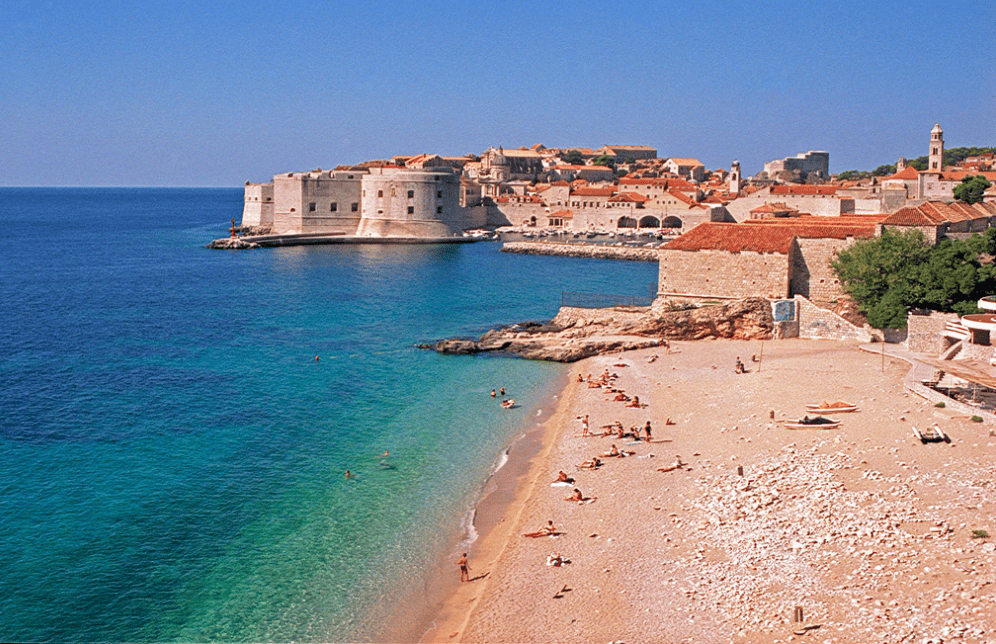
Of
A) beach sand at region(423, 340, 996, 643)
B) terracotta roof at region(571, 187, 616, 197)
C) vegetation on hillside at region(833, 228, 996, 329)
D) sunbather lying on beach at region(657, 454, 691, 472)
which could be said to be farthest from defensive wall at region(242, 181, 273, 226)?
sunbather lying on beach at region(657, 454, 691, 472)

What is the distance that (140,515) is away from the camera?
14750 millimetres

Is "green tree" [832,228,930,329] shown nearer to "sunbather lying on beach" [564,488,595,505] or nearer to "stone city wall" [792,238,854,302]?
"stone city wall" [792,238,854,302]

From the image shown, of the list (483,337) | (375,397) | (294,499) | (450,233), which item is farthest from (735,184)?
(294,499)

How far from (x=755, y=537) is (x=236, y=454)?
10489 millimetres

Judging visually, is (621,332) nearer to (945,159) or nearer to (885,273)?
(885,273)

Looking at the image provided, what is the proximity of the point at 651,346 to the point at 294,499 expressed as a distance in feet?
45.8

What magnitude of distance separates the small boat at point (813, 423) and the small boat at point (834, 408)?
0.31m

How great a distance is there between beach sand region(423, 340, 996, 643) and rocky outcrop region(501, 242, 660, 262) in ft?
137

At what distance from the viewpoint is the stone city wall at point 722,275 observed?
2658 centimetres

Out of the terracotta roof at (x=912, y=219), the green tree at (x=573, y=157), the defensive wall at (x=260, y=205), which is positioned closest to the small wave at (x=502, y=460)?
the terracotta roof at (x=912, y=219)

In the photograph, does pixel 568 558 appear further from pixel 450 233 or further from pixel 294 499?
pixel 450 233

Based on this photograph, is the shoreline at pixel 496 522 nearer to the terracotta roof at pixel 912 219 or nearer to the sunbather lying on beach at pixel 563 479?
the sunbather lying on beach at pixel 563 479

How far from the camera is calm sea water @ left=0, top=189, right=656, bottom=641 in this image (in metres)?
12.1

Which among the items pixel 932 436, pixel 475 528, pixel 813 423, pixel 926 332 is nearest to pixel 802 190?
pixel 926 332
